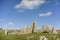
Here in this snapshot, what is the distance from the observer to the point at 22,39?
2151 inches

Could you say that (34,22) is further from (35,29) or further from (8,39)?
(8,39)

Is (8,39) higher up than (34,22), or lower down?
lower down

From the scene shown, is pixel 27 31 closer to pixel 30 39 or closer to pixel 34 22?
pixel 34 22

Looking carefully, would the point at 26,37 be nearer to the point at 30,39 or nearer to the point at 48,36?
the point at 30,39

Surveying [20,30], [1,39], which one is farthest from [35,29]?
[1,39]

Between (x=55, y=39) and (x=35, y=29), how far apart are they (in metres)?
13.9

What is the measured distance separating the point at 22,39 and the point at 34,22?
12.4m

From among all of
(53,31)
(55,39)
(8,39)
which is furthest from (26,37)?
(53,31)

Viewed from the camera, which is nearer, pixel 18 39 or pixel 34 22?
pixel 18 39

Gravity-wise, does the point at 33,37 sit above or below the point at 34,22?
below

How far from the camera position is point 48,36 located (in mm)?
55938

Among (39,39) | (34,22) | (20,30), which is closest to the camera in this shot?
(39,39)

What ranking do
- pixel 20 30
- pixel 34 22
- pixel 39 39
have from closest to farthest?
pixel 39 39
pixel 34 22
pixel 20 30

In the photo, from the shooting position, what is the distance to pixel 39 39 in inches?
2110
